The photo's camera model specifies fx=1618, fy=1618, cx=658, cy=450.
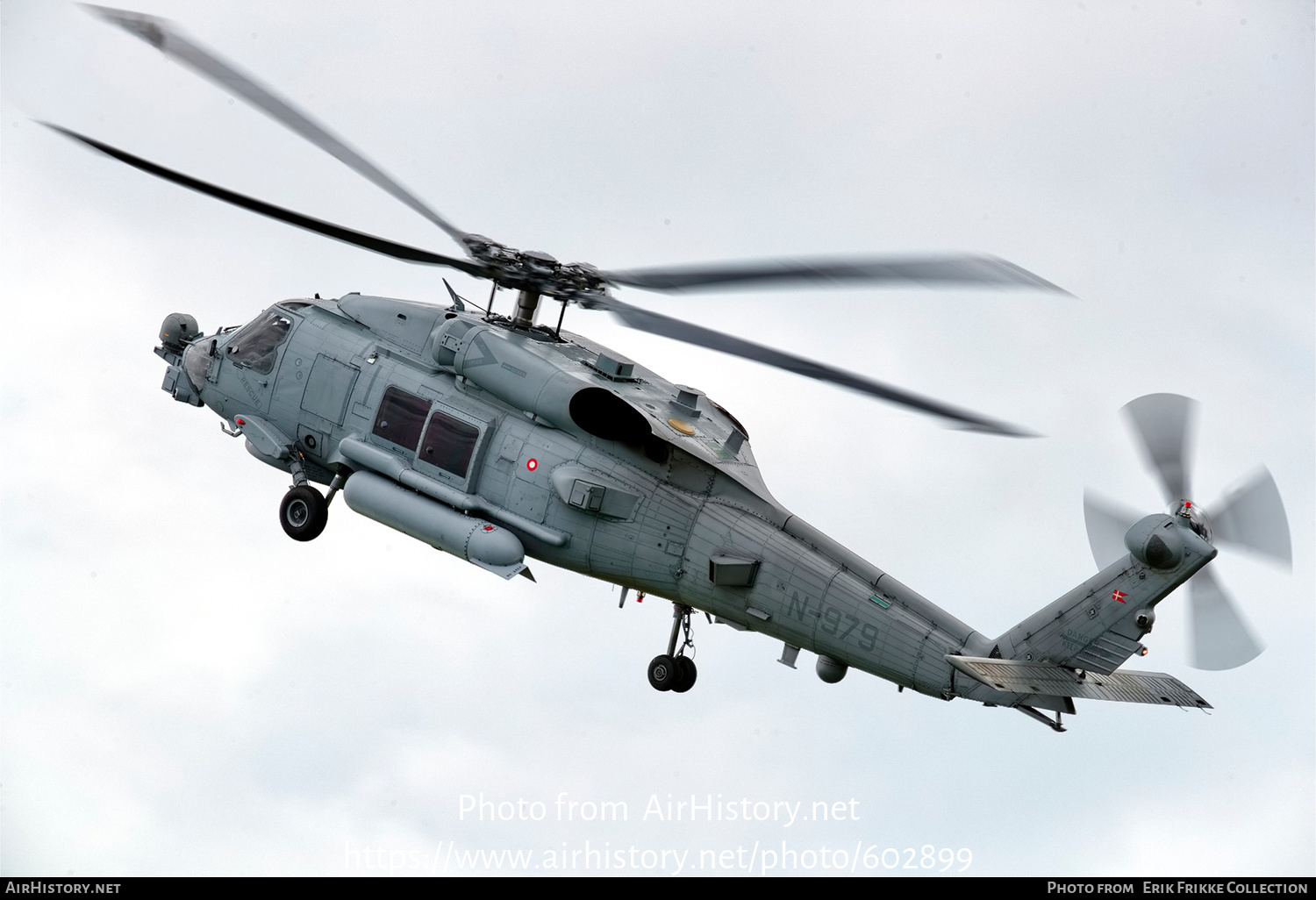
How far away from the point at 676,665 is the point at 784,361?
5.56 m

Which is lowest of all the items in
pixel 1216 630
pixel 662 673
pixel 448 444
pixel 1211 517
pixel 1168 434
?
pixel 662 673

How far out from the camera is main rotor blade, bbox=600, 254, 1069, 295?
15.8m

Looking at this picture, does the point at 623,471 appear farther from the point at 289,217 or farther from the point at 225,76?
the point at 225,76

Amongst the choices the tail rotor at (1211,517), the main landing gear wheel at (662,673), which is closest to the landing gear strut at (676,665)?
the main landing gear wheel at (662,673)

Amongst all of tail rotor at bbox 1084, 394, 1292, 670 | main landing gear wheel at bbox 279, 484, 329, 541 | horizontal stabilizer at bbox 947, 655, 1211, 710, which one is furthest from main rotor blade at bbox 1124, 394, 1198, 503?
main landing gear wheel at bbox 279, 484, 329, 541

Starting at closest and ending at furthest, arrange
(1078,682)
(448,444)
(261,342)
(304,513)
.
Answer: (1078,682)
(448,444)
(304,513)
(261,342)

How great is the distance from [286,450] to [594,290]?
17.0 feet

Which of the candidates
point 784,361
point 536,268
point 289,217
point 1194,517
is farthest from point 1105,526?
point 289,217

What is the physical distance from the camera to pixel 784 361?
17.8m

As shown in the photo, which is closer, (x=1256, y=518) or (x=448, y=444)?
(x=1256, y=518)

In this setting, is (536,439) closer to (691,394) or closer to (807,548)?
(691,394)

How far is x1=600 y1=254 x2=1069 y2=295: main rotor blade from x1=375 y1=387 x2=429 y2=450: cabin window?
145 inches

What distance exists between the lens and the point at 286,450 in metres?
22.8

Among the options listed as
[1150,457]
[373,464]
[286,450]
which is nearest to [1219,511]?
[1150,457]
